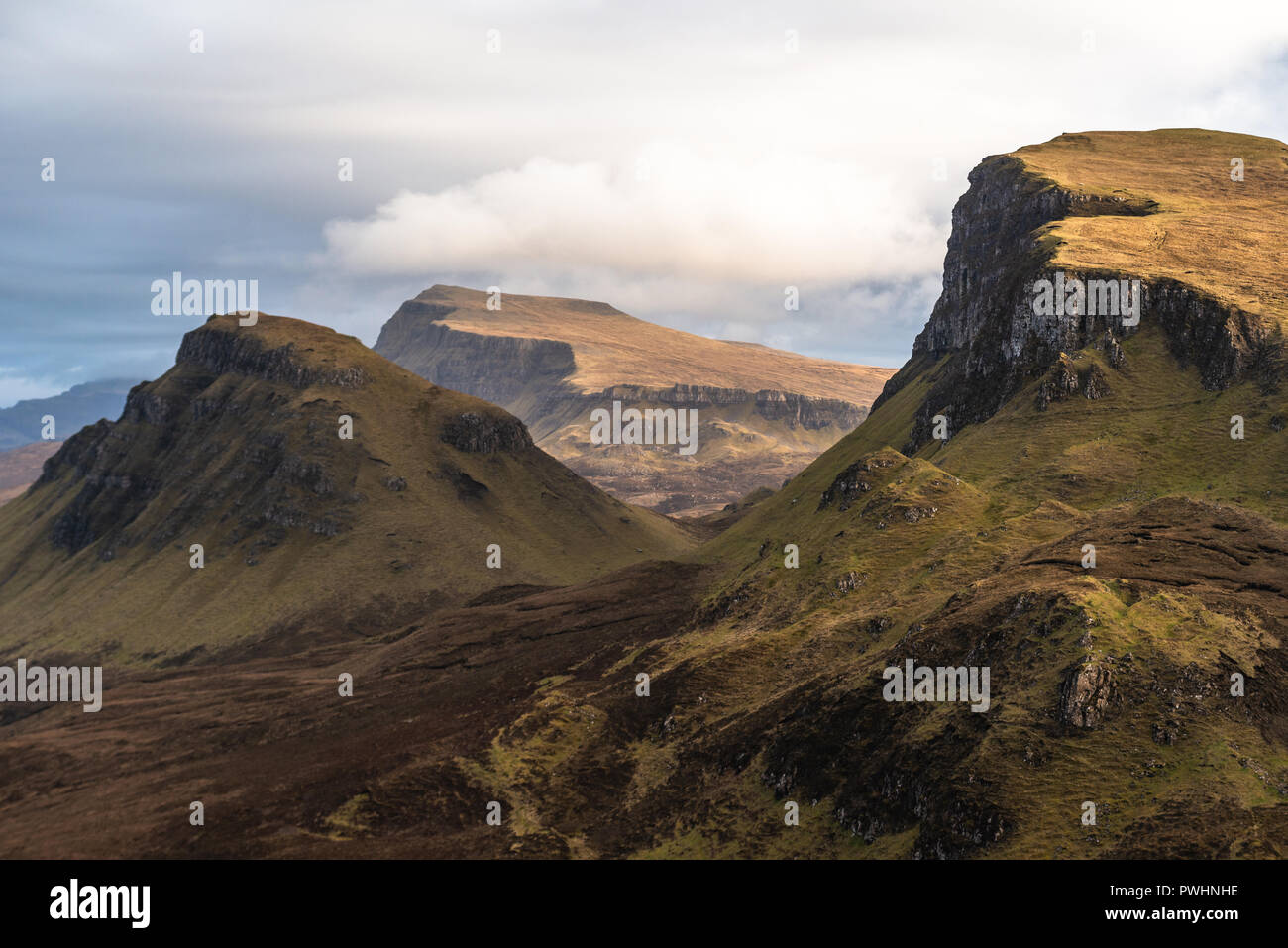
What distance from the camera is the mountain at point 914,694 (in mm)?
74562

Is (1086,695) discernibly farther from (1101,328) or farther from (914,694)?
(1101,328)

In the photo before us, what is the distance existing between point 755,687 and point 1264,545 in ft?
188

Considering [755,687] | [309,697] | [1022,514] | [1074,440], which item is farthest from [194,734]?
[1074,440]

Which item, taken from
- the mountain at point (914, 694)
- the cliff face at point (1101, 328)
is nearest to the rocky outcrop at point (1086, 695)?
the mountain at point (914, 694)

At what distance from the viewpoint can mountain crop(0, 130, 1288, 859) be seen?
74.6 meters

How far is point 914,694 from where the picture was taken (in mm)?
90375

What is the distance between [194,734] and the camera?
163625 millimetres

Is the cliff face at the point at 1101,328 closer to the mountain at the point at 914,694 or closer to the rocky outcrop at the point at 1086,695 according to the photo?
the mountain at the point at 914,694

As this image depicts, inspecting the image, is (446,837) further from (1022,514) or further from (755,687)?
(1022,514)

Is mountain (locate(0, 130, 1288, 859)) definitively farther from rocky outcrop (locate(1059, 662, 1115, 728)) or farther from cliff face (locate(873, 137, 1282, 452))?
cliff face (locate(873, 137, 1282, 452))

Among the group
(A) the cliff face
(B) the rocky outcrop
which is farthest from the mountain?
(A) the cliff face

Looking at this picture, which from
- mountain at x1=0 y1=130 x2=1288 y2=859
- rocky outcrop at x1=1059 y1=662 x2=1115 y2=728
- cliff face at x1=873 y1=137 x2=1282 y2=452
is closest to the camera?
mountain at x1=0 y1=130 x2=1288 y2=859

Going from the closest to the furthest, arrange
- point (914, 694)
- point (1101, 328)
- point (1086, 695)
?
point (1086, 695) → point (914, 694) → point (1101, 328)

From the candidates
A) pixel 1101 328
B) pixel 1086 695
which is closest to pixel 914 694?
pixel 1086 695
